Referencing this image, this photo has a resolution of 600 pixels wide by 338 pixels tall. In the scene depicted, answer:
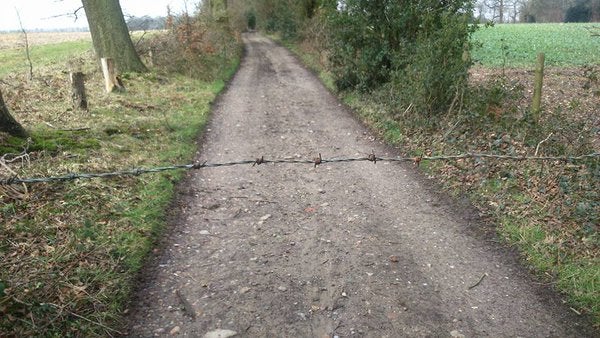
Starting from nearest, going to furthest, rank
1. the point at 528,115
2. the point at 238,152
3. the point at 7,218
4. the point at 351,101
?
the point at 7,218 < the point at 528,115 < the point at 238,152 < the point at 351,101

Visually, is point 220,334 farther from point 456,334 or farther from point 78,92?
point 78,92

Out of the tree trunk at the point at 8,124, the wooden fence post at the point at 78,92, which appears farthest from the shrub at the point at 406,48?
the tree trunk at the point at 8,124

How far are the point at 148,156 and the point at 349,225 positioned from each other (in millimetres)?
4301

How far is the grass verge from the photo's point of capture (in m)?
3.90

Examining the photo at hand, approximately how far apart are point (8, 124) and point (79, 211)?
259 centimetres

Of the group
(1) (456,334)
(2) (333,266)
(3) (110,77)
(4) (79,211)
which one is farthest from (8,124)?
(1) (456,334)

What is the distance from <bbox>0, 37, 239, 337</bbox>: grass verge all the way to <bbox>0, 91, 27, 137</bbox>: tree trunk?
0.63ft

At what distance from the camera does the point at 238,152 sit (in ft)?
30.0

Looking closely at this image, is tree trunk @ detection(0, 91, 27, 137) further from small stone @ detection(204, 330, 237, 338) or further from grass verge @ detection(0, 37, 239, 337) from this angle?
small stone @ detection(204, 330, 237, 338)

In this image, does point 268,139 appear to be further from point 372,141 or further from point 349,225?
point 349,225

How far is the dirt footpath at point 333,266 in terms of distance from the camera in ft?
13.1

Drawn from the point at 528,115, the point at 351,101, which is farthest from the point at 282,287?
the point at 351,101

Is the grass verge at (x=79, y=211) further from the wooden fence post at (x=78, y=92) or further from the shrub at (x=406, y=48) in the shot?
the shrub at (x=406, y=48)

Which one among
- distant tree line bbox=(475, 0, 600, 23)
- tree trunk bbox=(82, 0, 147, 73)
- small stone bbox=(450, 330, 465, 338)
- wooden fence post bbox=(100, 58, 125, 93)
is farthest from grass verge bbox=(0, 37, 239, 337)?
distant tree line bbox=(475, 0, 600, 23)
